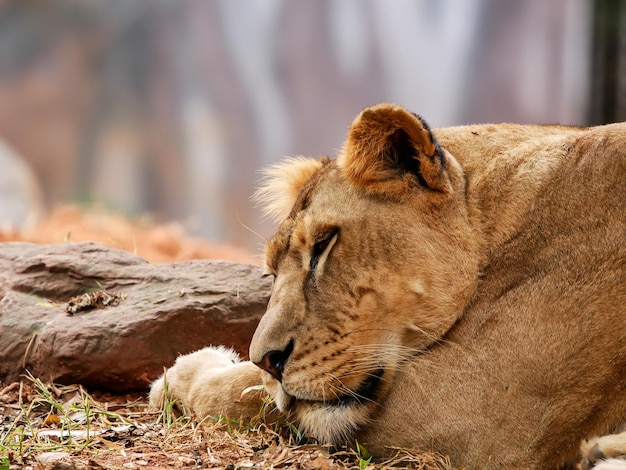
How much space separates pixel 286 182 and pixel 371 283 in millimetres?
823

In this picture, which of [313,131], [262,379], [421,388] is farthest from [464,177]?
[313,131]

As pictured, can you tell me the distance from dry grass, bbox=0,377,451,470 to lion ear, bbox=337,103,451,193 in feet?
3.08

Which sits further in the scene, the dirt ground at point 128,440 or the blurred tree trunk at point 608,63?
the blurred tree trunk at point 608,63

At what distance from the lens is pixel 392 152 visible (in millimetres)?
2961

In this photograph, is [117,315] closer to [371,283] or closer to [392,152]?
[371,283]

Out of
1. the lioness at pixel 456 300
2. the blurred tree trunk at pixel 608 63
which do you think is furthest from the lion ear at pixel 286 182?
the blurred tree trunk at pixel 608 63

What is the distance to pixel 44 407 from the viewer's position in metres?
3.45

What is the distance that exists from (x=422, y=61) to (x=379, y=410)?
7535mm

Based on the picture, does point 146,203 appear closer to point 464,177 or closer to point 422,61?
point 422,61

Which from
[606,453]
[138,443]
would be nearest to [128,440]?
[138,443]

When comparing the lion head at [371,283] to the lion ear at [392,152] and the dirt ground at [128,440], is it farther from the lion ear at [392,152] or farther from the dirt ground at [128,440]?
the dirt ground at [128,440]

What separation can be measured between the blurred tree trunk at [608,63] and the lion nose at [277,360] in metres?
6.18

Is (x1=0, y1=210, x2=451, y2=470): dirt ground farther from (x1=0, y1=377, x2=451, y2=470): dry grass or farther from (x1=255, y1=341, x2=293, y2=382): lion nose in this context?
(x1=255, y1=341, x2=293, y2=382): lion nose

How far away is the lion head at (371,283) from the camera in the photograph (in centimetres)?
283
